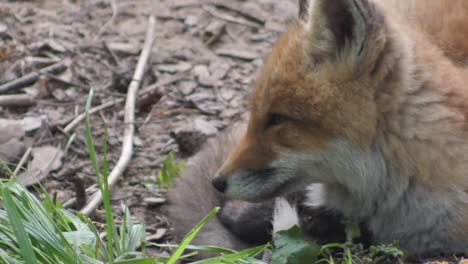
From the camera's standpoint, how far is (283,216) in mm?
4395

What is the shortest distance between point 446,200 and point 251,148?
108 centimetres

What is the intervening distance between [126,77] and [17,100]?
1.02m

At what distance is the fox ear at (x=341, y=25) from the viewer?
3492 millimetres

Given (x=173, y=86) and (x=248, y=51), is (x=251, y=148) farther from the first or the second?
(x=248, y=51)

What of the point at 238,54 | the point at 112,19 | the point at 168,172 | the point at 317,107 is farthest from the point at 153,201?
the point at 112,19

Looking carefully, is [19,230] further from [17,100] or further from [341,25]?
[17,100]

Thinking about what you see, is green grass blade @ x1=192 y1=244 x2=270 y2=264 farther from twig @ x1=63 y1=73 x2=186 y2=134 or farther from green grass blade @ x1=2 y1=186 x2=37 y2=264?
twig @ x1=63 y1=73 x2=186 y2=134

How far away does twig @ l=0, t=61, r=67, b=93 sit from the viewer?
20.3ft

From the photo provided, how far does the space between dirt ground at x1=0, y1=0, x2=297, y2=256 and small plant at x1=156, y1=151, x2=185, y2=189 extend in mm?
115

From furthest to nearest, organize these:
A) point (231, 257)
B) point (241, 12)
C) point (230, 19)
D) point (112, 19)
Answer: point (241, 12) < point (230, 19) < point (112, 19) < point (231, 257)

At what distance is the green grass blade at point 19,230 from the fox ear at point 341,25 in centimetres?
169

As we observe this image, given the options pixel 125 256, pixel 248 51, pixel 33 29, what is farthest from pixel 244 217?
pixel 33 29

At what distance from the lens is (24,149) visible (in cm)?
552

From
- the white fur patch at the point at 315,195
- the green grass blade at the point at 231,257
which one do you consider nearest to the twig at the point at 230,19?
the white fur patch at the point at 315,195
